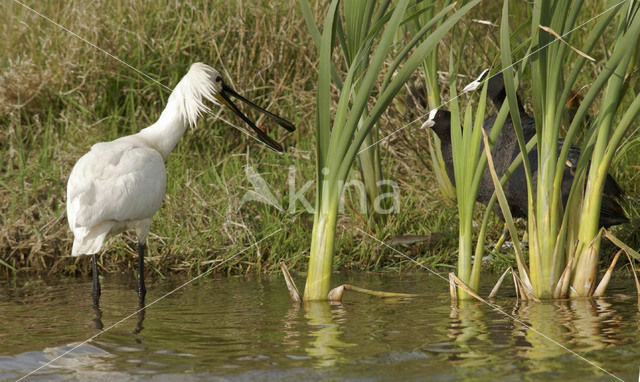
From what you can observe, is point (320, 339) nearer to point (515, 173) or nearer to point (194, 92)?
point (515, 173)

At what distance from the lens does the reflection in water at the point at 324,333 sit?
3229 mm

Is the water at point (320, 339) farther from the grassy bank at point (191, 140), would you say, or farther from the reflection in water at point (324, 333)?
the grassy bank at point (191, 140)

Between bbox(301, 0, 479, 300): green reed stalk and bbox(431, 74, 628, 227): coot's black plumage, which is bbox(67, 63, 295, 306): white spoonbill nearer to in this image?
bbox(301, 0, 479, 300): green reed stalk

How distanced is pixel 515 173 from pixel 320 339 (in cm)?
214

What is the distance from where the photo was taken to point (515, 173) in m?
5.16

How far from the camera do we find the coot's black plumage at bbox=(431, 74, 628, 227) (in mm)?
4961

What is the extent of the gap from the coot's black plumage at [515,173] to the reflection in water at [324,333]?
1546 mm

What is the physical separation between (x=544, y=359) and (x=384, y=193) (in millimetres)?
2828

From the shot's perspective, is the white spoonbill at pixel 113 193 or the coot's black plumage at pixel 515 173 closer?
the white spoonbill at pixel 113 193

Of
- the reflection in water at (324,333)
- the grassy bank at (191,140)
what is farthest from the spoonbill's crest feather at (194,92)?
the reflection in water at (324,333)

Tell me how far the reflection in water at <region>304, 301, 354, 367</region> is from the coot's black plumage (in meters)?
1.55

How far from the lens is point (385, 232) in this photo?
18.8 ft

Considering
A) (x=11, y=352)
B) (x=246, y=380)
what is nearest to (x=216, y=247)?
(x=11, y=352)

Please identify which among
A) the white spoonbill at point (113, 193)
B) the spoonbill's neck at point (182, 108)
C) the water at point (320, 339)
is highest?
the spoonbill's neck at point (182, 108)
